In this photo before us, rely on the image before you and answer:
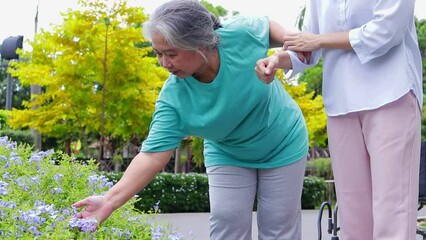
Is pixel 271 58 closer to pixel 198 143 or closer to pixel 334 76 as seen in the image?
pixel 334 76

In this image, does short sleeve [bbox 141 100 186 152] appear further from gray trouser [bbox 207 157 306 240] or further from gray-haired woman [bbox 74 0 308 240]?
gray trouser [bbox 207 157 306 240]

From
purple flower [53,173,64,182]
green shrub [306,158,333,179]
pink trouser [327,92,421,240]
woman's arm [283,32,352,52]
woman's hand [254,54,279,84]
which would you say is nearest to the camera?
pink trouser [327,92,421,240]

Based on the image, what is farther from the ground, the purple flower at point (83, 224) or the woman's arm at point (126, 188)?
the woman's arm at point (126, 188)

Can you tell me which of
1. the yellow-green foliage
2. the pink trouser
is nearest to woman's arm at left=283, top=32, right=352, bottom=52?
the pink trouser

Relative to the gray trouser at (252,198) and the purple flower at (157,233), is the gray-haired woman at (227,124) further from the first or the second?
the purple flower at (157,233)

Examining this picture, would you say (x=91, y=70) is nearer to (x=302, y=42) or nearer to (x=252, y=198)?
(x=252, y=198)

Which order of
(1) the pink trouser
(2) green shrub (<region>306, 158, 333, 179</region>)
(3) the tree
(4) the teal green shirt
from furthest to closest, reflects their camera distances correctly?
(2) green shrub (<region>306, 158, 333, 179</region>), (3) the tree, (4) the teal green shirt, (1) the pink trouser

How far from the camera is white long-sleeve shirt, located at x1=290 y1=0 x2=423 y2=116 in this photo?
2.67 m

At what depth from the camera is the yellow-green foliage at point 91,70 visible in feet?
58.3

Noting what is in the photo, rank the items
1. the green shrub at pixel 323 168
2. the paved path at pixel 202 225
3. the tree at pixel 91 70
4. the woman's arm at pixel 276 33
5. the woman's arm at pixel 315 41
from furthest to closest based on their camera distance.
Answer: the green shrub at pixel 323 168, the tree at pixel 91 70, the paved path at pixel 202 225, the woman's arm at pixel 276 33, the woman's arm at pixel 315 41

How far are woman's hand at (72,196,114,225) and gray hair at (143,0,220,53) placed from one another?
2.04 feet

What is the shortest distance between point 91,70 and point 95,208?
15.2m

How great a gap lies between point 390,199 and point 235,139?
833 mm

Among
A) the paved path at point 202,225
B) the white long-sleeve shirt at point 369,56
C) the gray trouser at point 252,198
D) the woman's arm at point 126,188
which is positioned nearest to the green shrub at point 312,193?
the paved path at point 202,225
